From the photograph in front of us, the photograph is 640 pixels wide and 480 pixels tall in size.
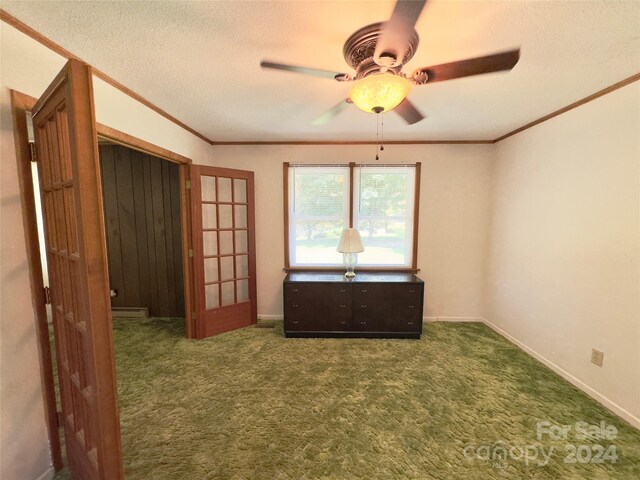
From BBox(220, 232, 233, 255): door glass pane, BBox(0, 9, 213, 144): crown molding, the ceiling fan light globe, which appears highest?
BBox(0, 9, 213, 144): crown molding

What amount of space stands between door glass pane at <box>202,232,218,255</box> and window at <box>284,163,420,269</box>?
0.90 meters

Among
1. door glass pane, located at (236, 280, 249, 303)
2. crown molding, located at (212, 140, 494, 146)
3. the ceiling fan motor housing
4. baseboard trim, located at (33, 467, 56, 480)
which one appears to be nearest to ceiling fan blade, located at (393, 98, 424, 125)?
the ceiling fan motor housing

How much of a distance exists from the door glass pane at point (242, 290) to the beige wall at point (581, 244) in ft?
10.7

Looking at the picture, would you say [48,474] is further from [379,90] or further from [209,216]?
[379,90]

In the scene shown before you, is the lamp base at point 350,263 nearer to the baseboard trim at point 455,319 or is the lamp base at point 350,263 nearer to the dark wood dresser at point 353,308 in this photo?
the dark wood dresser at point 353,308

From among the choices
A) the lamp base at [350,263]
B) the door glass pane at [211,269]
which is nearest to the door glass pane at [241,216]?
the door glass pane at [211,269]

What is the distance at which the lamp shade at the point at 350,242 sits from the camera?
122 inches

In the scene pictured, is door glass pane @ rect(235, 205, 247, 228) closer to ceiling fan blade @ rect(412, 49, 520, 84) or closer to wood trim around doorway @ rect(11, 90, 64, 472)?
wood trim around doorway @ rect(11, 90, 64, 472)

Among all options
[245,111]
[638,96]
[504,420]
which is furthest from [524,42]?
[504,420]

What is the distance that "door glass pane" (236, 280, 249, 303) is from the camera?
3415mm

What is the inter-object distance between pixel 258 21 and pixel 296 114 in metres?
1.22

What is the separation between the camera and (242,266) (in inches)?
136

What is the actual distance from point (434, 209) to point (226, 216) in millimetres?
2741

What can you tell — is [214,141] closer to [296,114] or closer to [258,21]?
[296,114]
